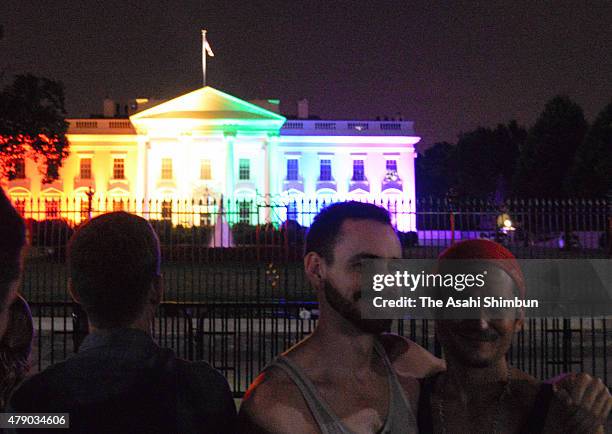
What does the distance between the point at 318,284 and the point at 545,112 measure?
55853 mm

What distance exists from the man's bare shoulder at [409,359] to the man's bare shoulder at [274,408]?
13.5 inches

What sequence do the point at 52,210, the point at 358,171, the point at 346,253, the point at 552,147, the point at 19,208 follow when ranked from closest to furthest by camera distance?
the point at 346,253 → the point at 19,208 → the point at 52,210 → the point at 552,147 → the point at 358,171

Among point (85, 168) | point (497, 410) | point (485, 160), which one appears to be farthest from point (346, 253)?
point (485, 160)

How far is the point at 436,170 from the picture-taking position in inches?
3031

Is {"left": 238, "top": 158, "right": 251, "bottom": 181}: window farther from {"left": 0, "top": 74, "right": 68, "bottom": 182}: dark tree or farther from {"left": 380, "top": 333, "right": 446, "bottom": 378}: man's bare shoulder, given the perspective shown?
{"left": 380, "top": 333, "right": 446, "bottom": 378}: man's bare shoulder

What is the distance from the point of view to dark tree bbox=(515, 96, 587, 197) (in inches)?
2012

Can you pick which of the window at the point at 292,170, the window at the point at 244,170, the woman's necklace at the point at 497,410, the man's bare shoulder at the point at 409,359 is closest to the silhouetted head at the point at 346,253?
the man's bare shoulder at the point at 409,359

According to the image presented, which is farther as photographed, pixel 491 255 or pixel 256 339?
pixel 256 339

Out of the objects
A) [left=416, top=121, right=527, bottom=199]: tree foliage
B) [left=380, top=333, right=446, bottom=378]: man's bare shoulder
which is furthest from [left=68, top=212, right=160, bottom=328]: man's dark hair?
[left=416, top=121, right=527, bottom=199]: tree foliage

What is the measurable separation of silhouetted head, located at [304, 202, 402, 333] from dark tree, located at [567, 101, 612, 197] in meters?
41.3

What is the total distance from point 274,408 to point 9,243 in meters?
0.75

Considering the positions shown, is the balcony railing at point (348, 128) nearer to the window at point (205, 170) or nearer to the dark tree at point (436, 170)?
the window at point (205, 170)

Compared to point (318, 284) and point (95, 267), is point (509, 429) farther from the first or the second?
point (95, 267)

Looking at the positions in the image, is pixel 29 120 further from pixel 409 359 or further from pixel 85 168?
pixel 85 168
